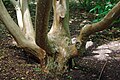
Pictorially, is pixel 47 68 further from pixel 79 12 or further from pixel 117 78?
pixel 79 12

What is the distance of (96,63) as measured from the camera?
3.79 meters

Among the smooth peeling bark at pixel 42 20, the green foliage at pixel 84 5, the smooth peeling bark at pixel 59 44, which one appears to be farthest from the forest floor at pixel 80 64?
the green foliage at pixel 84 5

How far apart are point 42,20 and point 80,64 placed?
131 cm

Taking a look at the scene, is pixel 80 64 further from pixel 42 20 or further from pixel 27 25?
pixel 42 20

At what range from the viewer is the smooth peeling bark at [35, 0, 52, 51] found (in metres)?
2.44

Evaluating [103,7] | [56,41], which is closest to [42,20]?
[56,41]

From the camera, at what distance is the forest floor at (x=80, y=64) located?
11.1 ft

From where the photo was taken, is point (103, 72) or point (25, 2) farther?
point (25, 2)

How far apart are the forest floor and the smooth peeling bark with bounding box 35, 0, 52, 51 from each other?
19.6 inches

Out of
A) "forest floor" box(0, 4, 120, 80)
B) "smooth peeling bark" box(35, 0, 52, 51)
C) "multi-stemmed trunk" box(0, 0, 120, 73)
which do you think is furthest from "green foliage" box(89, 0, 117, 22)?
"smooth peeling bark" box(35, 0, 52, 51)

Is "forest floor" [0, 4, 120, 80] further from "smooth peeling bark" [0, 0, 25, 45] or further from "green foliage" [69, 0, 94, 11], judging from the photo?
"green foliage" [69, 0, 94, 11]

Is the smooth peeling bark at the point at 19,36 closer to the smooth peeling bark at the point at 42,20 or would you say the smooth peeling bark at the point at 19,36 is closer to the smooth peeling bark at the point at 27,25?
the smooth peeling bark at the point at 27,25

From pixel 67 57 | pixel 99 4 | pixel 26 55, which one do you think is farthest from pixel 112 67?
pixel 99 4

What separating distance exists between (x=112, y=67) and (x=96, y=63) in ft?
0.86
